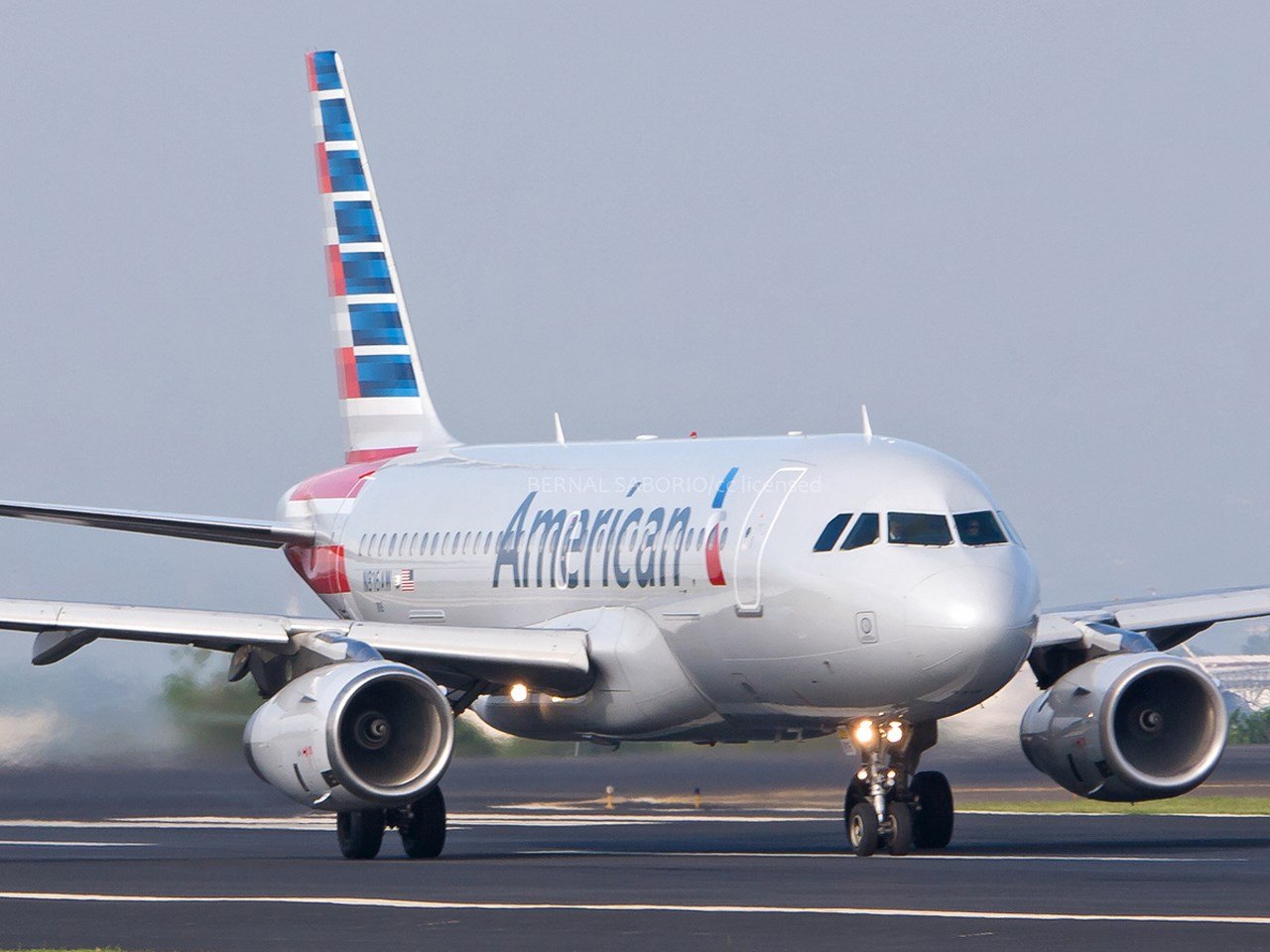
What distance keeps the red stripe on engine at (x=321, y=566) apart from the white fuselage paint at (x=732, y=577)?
1.16 meters

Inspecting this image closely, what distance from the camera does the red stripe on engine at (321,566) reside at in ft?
112

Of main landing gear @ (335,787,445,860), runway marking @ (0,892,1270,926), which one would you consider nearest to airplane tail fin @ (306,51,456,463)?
main landing gear @ (335,787,445,860)

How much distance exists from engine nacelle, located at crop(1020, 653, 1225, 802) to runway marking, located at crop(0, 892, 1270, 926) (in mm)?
8285

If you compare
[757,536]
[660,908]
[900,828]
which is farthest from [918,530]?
[660,908]

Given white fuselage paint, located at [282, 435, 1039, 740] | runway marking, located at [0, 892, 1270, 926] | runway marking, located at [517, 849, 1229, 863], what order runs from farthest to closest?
1. white fuselage paint, located at [282, 435, 1039, 740]
2. runway marking, located at [517, 849, 1229, 863]
3. runway marking, located at [0, 892, 1270, 926]

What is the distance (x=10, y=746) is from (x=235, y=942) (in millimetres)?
20690

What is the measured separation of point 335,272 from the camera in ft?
124

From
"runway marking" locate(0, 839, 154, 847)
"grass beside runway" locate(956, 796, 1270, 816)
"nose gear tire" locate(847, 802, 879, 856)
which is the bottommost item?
"grass beside runway" locate(956, 796, 1270, 816)

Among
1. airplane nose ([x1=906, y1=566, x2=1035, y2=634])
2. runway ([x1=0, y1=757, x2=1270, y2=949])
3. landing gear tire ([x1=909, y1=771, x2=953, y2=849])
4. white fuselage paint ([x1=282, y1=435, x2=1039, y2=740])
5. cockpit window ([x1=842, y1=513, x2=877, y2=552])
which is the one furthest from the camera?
landing gear tire ([x1=909, y1=771, x2=953, y2=849])

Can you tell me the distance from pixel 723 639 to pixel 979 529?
9.56 feet

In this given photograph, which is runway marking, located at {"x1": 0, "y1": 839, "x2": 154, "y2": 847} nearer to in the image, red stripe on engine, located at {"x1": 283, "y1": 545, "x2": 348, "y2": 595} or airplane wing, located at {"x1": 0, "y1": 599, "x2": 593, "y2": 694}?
airplane wing, located at {"x1": 0, "y1": 599, "x2": 593, "y2": 694}

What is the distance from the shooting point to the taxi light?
80.6 feet

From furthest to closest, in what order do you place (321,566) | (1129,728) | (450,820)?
(321,566)
(450,820)
(1129,728)

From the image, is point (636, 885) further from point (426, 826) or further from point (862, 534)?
point (426, 826)
